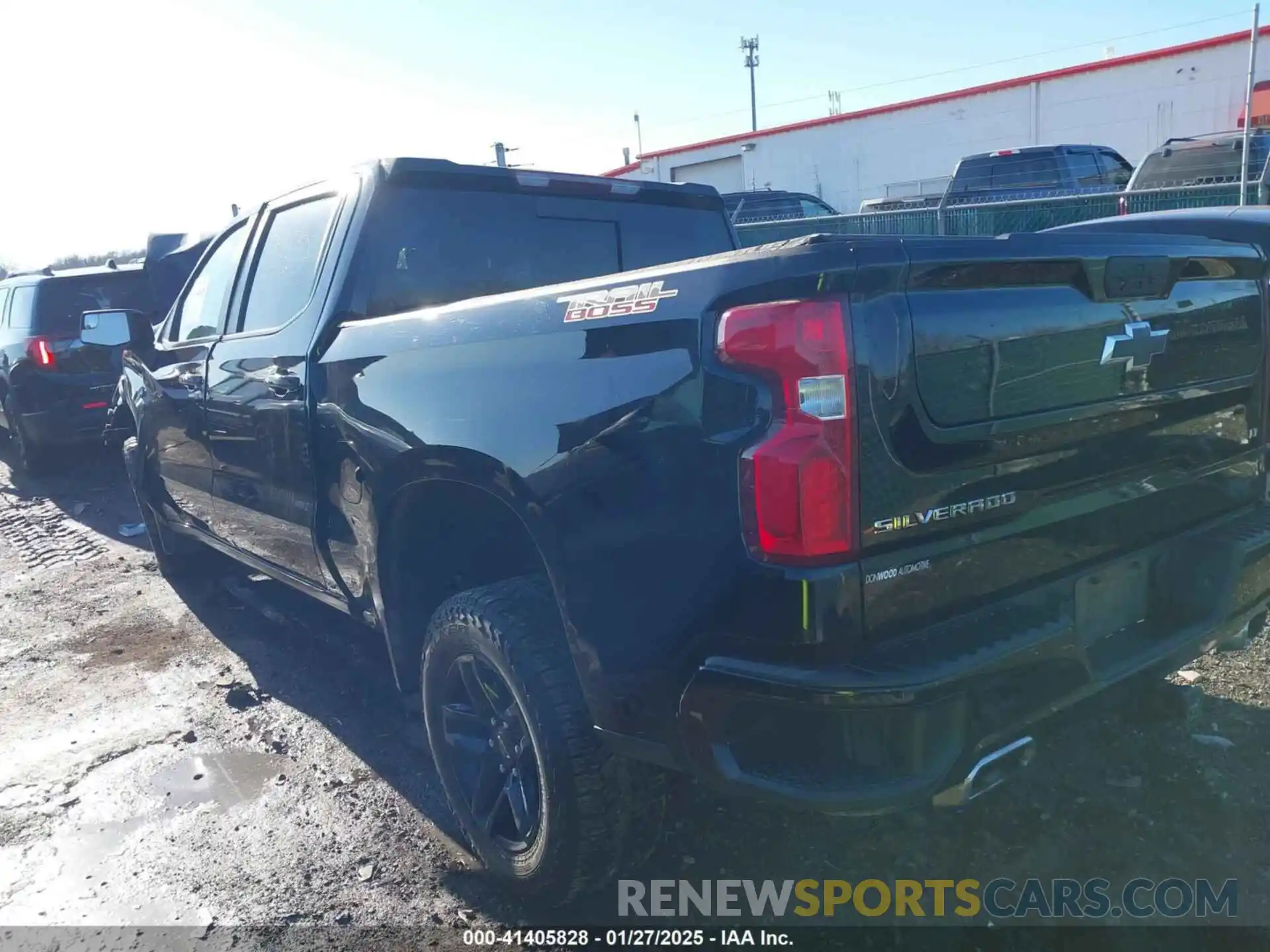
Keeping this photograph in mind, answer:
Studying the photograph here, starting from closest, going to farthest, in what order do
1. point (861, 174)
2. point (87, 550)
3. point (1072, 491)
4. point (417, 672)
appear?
1. point (1072, 491)
2. point (417, 672)
3. point (87, 550)
4. point (861, 174)

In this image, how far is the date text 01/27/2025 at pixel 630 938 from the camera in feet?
8.77

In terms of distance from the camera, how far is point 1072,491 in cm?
232

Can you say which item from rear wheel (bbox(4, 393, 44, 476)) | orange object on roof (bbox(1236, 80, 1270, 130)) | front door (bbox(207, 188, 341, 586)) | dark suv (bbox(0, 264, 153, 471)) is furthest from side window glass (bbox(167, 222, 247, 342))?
orange object on roof (bbox(1236, 80, 1270, 130))

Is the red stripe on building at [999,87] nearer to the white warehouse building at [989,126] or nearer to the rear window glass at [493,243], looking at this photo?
the white warehouse building at [989,126]

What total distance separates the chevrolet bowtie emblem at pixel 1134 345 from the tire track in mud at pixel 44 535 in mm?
6611

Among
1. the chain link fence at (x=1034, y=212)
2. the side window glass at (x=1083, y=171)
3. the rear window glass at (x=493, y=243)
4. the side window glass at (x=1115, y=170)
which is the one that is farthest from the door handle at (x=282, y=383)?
the side window glass at (x=1115, y=170)

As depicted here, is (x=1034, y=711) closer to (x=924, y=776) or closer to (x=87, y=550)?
(x=924, y=776)

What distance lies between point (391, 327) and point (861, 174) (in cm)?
3094

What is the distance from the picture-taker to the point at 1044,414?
2.23m

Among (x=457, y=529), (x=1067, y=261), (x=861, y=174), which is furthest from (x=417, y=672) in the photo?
(x=861, y=174)

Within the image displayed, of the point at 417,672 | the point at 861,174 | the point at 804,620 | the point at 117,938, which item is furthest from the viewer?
the point at 861,174

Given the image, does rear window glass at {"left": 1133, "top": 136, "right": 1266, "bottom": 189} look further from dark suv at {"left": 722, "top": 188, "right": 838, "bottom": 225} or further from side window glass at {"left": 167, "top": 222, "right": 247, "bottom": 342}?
side window glass at {"left": 167, "top": 222, "right": 247, "bottom": 342}

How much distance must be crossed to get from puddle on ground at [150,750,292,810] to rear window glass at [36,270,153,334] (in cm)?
625

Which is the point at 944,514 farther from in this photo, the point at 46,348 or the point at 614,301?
the point at 46,348
